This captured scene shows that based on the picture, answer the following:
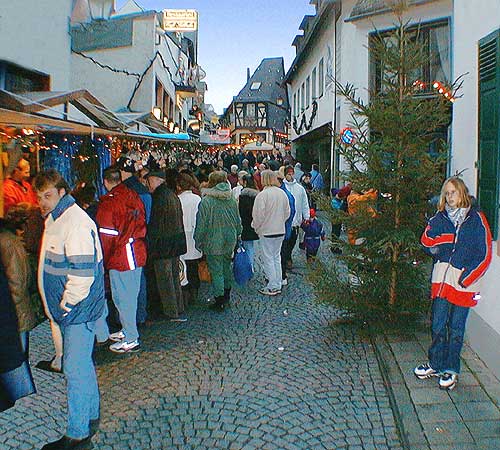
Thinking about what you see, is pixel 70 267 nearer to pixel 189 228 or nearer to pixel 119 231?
pixel 119 231

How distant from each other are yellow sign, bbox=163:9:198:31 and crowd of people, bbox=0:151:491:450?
11099mm

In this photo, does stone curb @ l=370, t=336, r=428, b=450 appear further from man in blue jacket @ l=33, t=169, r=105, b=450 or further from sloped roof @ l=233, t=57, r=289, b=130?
sloped roof @ l=233, t=57, r=289, b=130

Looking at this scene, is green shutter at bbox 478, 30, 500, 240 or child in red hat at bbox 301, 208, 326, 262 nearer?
green shutter at bbox 478, 30, 500, 240

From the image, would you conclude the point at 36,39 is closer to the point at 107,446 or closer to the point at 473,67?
the point at 473,67

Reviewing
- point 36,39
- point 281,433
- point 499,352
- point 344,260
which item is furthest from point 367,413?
point 36,39

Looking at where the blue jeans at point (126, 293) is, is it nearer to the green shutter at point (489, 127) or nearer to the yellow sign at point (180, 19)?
the green shutter at point (489, 127)

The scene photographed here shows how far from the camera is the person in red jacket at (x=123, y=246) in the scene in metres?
6.17

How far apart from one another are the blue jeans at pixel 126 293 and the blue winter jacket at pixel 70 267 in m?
1.91

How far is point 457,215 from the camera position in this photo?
16.7 ft

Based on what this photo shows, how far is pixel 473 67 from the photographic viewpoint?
20.8ft

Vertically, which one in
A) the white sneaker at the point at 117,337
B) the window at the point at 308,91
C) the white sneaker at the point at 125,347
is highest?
the window at the point at 308,91

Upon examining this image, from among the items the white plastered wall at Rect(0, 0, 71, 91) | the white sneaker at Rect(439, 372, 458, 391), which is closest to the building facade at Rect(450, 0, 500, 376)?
the white sneaker at Rect(439, 372, 458, 391)

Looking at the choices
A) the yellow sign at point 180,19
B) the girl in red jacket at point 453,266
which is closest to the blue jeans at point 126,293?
the girl in red jacket at point 453,266

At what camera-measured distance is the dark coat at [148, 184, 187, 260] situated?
725 centimetres
